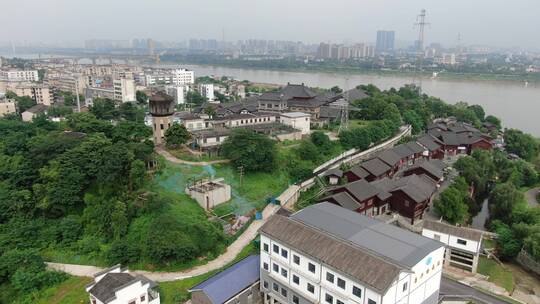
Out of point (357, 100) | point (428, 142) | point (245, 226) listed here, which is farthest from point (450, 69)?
point (245, 226)

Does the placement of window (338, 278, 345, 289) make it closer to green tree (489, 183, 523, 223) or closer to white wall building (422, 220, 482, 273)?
white wall building (422, 220, 482, 273)

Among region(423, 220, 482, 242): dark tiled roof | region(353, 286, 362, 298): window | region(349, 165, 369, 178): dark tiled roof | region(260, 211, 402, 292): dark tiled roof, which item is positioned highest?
region(260, 211, 402, 292): dark tiled roof

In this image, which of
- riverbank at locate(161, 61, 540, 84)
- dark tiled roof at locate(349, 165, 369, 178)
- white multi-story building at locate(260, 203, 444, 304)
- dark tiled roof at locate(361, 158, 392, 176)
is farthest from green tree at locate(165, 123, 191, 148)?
riverbank at locate(161, 61, 540, 84)

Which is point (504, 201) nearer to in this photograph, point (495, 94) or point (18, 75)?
point (495, 94)

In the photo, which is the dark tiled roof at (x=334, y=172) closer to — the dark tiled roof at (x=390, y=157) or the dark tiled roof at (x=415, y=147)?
the dark tiled roof at (x=390, y=157)

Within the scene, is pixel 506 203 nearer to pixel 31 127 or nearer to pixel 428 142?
pixel 428 142

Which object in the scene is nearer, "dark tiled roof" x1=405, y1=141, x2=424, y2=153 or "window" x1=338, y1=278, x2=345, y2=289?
"window" x1=338, y1=278, x2=345, y2=289

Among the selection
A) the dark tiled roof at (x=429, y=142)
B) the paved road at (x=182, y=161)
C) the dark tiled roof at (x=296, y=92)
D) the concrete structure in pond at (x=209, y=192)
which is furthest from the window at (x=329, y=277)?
the dark tiled roof at (x=296, y=92)
